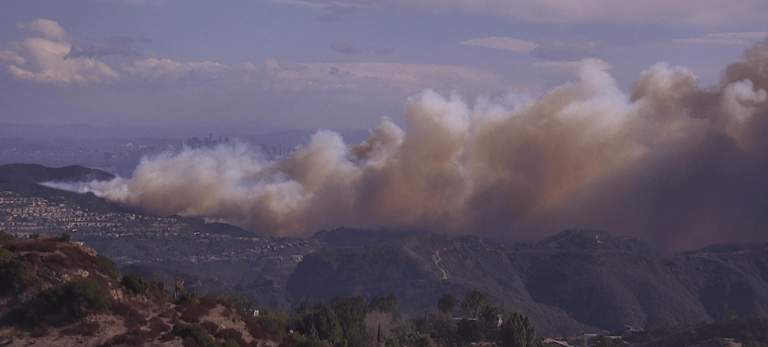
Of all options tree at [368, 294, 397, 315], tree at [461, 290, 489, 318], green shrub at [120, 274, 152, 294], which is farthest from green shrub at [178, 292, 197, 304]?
tree at [461, 290, 489, 318]

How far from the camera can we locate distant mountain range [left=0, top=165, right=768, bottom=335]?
365 feet

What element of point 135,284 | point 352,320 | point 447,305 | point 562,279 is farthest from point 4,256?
point 562,279

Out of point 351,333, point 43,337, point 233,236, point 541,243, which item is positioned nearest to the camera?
point 43,337

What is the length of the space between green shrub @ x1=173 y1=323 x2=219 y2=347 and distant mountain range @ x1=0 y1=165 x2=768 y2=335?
67.9 meters

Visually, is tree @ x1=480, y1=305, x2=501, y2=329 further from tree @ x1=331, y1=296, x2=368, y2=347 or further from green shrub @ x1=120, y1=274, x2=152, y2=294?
green shrub @ x1=120, y1=274, x2=152, y2=294

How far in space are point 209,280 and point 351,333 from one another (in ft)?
236

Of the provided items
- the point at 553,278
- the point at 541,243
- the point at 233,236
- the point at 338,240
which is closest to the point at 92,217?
the point at 233,236

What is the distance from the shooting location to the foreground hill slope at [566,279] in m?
111

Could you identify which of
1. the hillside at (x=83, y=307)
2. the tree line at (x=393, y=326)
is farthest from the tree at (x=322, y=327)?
the hillside at (x=83, y=307)

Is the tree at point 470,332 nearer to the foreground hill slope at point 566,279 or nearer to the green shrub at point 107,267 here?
the green shrub at point 107,267

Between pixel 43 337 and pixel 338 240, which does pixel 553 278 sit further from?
pixel 43 337

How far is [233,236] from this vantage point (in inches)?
7382

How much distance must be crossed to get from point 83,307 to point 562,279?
9582 centimetres

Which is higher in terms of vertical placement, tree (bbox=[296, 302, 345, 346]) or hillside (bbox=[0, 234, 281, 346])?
hillside (bbox=[0, 234, 281, 346])
